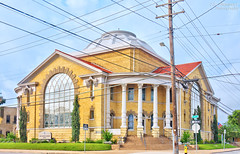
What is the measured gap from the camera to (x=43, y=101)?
43.2 meters

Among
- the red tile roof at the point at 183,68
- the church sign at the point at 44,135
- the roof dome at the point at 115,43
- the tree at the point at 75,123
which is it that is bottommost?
the church sign at the point at 44,135

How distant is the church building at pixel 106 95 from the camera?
3853 cm

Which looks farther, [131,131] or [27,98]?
[27,98]

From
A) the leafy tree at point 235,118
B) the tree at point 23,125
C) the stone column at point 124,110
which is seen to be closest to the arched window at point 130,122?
the stone column at point 124,110


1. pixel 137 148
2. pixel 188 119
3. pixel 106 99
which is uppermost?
pixel 106 99

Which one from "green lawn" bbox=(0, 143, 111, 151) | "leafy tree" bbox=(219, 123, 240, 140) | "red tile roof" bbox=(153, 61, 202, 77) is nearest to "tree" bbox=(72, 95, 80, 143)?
"green lawn" bbox=(0, 143, 111, 151)

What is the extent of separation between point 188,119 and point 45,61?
69.6 feet

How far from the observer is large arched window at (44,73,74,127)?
40969 millimetres

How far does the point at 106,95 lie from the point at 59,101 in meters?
6.90

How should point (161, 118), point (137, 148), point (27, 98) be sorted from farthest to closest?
point (27, 98) < point (161, 118) < point (137, 148)

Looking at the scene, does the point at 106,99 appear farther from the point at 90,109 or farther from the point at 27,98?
the point at 27,98

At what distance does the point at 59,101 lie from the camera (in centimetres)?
4184

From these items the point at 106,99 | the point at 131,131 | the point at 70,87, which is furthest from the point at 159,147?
the point at 70,87

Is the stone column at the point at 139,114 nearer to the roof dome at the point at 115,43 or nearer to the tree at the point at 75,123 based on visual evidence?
the roof dome at the point at 115,43
